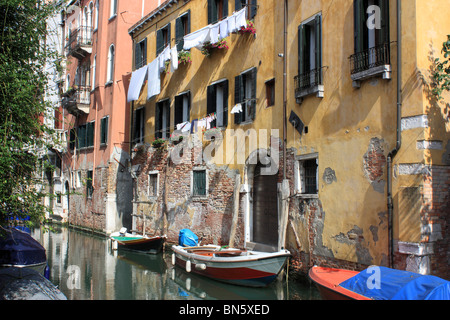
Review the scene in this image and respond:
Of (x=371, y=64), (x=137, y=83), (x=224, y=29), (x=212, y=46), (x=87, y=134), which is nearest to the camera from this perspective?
(x=371, y=64)

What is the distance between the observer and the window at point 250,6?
11.2 meters

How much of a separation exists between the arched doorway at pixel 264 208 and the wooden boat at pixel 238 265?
2.59 ft

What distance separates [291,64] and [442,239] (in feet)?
15.6

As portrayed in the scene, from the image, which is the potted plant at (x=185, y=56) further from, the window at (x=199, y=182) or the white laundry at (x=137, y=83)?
the window at (x=199, y=182)

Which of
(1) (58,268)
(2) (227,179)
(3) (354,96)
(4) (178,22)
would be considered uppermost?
(4) (178,22)

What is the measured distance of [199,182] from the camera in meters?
13.1

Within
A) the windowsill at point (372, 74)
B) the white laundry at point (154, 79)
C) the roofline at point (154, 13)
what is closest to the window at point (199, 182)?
the white laundry at point (154, 79)

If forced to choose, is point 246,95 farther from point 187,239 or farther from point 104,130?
point 104,130

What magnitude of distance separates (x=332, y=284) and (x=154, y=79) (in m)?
10.1

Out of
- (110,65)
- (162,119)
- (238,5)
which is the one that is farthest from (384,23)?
(110,65)

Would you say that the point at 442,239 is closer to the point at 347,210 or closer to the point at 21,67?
the point at 347,210

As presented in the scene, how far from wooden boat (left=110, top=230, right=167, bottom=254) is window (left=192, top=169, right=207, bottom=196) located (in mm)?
1705
